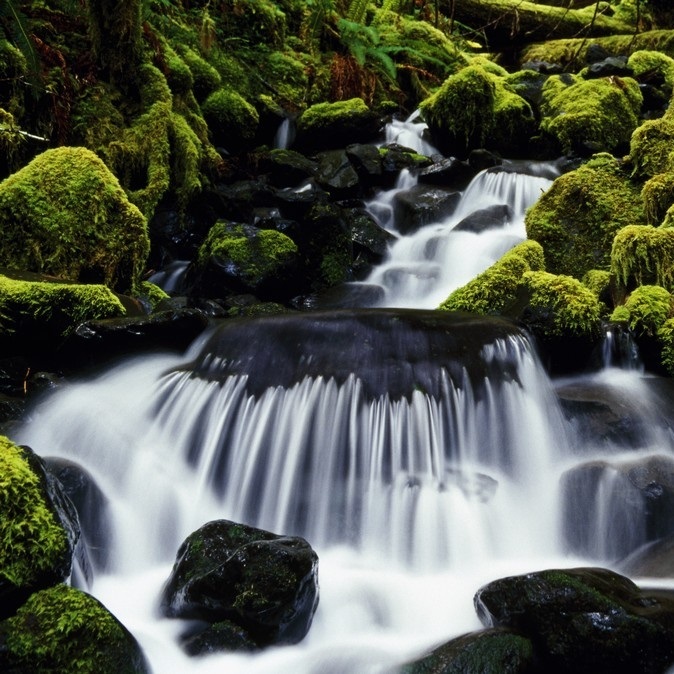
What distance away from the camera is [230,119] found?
1030cm

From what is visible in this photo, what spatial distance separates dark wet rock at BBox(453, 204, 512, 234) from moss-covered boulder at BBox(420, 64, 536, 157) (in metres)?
2.54

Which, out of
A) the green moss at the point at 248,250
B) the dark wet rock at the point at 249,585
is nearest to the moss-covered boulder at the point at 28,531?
the dark wet rock at the point at 249,585

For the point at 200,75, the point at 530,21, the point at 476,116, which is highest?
the point at 530,21

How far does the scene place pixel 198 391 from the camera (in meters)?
4.78

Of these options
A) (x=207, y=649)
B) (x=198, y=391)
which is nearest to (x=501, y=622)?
(x=207, y=649)

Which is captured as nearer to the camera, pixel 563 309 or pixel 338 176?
pixel 563 309

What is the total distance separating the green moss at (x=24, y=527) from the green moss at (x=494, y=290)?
413cm

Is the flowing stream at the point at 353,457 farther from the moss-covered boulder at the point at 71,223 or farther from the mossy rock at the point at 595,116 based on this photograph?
the mossy rock at the point at 595,116

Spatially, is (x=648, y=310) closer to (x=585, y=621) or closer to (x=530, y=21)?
(x=585, y=621)

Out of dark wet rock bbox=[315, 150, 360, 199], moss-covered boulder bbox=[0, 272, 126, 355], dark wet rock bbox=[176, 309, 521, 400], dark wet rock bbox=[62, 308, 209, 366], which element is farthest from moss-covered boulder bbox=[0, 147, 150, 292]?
dark wet rock bbox=[315, 150, 360, 199]

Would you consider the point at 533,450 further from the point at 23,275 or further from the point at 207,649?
the point at 23,275

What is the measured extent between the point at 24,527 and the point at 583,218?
6.35m

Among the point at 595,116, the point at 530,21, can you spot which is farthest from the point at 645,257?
the point at 530,21

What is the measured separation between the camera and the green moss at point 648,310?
511cm
